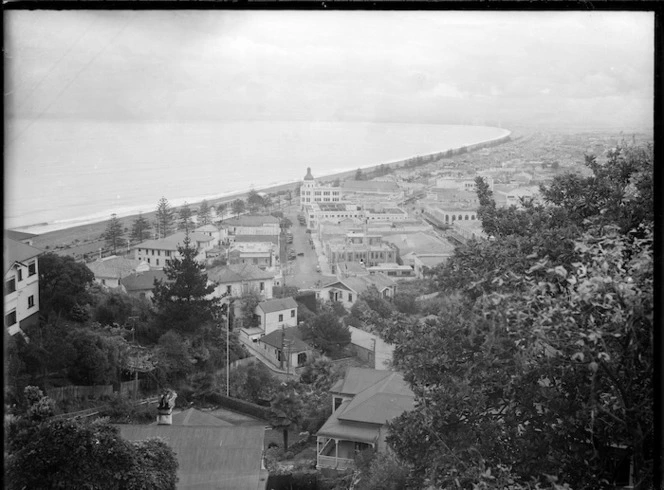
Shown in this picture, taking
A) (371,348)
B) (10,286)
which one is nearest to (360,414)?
(371,348)

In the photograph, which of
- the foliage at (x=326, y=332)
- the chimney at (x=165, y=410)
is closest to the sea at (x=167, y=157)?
the foliage at (x=326, y=332)

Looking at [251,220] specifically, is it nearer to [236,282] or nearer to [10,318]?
[236,282]

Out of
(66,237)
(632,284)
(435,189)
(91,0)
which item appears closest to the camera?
(91,0)

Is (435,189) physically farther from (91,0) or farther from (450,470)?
(91,0)

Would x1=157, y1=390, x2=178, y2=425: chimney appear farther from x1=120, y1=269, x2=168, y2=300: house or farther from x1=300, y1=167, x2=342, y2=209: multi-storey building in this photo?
x1=300, y1=167, x2=342, y2=209: multi-storey building

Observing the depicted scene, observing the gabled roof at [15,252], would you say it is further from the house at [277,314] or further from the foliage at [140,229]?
the house at [277,314]

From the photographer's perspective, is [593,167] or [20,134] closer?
[20,134]

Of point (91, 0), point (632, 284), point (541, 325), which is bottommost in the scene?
point (541, 325)

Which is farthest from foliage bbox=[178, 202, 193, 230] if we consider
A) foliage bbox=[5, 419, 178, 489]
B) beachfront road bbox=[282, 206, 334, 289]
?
foliage bbox=[5, 419, 178, 489]

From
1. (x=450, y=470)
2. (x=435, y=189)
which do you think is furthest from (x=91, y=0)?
(x=450, y=470)
